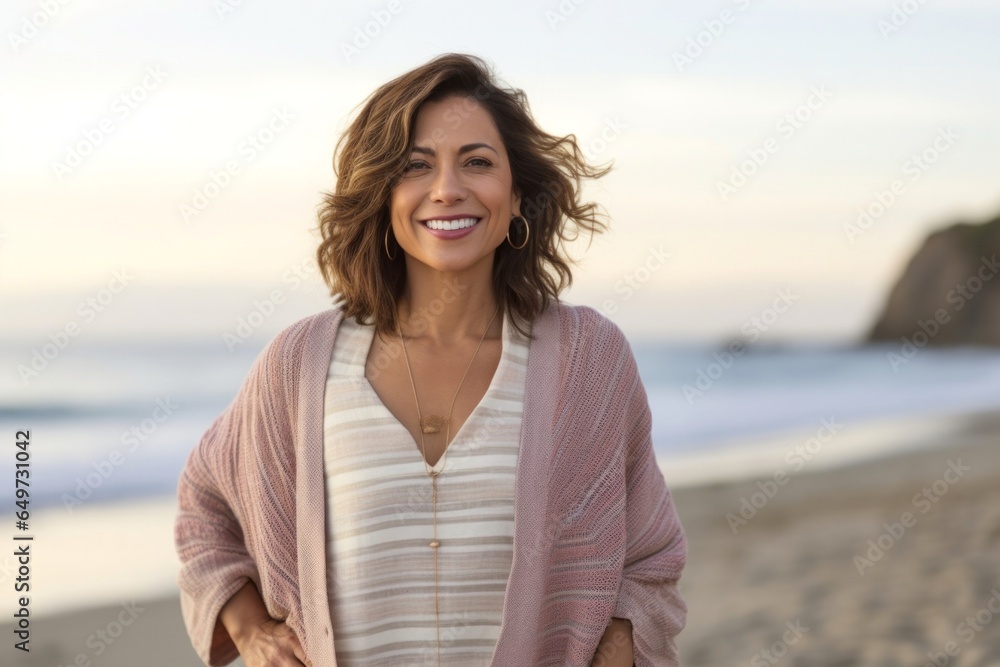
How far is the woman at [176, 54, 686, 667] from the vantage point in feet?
8.36

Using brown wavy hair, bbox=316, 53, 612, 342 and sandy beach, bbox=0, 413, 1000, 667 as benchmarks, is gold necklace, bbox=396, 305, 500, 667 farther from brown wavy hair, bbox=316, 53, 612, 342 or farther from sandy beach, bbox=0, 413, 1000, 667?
sandy beach, bbox=0, 413, 1000, 667

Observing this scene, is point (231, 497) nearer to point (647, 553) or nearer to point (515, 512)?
point (515, 512)

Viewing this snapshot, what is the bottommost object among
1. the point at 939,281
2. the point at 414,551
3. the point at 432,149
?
the point at 939,281

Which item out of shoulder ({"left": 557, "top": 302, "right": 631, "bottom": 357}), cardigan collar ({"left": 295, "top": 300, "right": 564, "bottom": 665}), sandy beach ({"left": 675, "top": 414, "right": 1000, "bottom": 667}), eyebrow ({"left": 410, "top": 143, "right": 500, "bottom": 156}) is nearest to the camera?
cardigan collar ({"left": 295, "top": 300, "right": 564, "bottom": 665})

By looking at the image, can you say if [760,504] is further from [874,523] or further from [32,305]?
[32,305]

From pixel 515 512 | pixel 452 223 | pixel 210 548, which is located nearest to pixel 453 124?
pixel 452 223

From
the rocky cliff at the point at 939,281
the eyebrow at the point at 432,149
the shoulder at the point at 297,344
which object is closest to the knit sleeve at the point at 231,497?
the shoulder at the point at 297,344

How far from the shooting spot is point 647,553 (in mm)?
2746

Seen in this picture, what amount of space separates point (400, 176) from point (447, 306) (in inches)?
13.3

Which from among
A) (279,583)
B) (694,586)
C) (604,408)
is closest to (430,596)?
(279,583)

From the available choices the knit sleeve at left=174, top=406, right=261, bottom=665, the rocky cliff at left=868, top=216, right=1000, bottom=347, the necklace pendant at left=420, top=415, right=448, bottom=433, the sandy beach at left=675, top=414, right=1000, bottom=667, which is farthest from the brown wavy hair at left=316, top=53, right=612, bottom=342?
the rocky cliff at left=868, top=216, right=1000, bottom=347

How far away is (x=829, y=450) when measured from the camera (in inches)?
409

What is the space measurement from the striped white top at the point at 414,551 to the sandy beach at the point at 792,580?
3.00m

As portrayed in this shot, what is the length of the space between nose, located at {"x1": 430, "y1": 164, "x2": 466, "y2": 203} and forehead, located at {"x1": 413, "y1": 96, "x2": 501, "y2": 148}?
6cm
